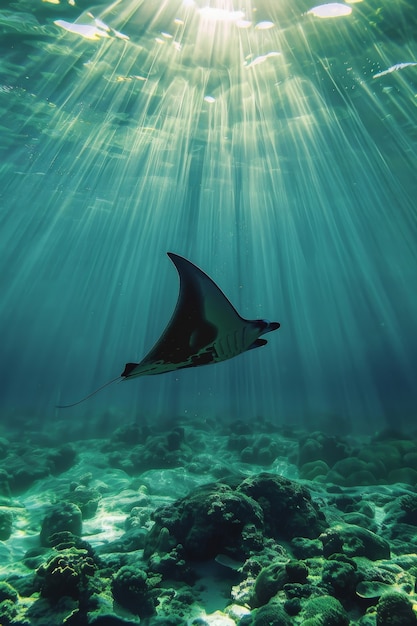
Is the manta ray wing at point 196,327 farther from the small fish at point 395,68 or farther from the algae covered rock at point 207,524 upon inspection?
the small fish at point 395,68

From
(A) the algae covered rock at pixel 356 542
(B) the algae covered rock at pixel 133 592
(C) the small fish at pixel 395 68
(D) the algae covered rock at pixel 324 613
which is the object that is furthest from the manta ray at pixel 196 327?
(C) the small fish at pixel 395 68

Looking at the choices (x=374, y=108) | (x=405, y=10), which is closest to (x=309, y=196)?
(x=374, y=108)

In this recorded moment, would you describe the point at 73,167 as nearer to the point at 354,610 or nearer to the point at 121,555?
the point at 121,555

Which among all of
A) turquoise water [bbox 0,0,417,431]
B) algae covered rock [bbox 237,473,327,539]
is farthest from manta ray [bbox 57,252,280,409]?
turquoise water [bbox 0,0,417,431]

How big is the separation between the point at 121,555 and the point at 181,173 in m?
21.9

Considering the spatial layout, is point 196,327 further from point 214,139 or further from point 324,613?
point 214,139

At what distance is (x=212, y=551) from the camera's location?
5883mm

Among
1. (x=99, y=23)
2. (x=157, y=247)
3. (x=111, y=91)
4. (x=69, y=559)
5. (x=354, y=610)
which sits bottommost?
(x=354, y=610)

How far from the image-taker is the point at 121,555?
642 cm

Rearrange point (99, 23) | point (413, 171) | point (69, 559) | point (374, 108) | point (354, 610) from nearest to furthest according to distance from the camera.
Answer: point (354, 610), point (69, 559), point (99, 23), point (374, 108), point (413, 171)

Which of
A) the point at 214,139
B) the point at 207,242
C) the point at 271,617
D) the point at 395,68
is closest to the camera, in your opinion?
the point at 271,617

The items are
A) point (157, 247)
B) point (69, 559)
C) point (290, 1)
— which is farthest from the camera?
point (157, 247)

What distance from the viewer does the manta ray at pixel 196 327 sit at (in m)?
2.86

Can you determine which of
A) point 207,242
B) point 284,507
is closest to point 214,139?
point 207,242
